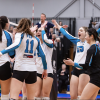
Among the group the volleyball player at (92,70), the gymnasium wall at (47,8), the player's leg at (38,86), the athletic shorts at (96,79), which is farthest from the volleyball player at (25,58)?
the gymnasium wall at (47,8)

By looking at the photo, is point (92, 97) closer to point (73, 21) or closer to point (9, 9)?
point (73, 21)

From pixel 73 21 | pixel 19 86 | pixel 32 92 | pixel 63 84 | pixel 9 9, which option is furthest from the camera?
pixel 9 9

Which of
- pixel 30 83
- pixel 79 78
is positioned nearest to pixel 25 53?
pixel 30 83

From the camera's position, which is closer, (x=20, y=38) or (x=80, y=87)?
(x=20, y=38)

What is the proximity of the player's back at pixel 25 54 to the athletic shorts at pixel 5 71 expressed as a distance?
132 mm

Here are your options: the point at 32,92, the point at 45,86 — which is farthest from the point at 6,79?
the point at 45,86

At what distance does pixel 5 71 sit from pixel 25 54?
0.42 metres

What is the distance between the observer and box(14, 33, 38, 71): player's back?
326 cm

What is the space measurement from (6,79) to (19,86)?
0.89 ft

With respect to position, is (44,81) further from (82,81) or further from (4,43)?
(4,43)

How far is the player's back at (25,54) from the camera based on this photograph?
10.7 ft

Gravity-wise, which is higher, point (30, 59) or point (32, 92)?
point (30, 59)

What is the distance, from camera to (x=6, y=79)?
10.7ft

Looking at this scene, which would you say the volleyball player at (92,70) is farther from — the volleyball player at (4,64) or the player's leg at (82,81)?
the volleyball player at (4,64)
